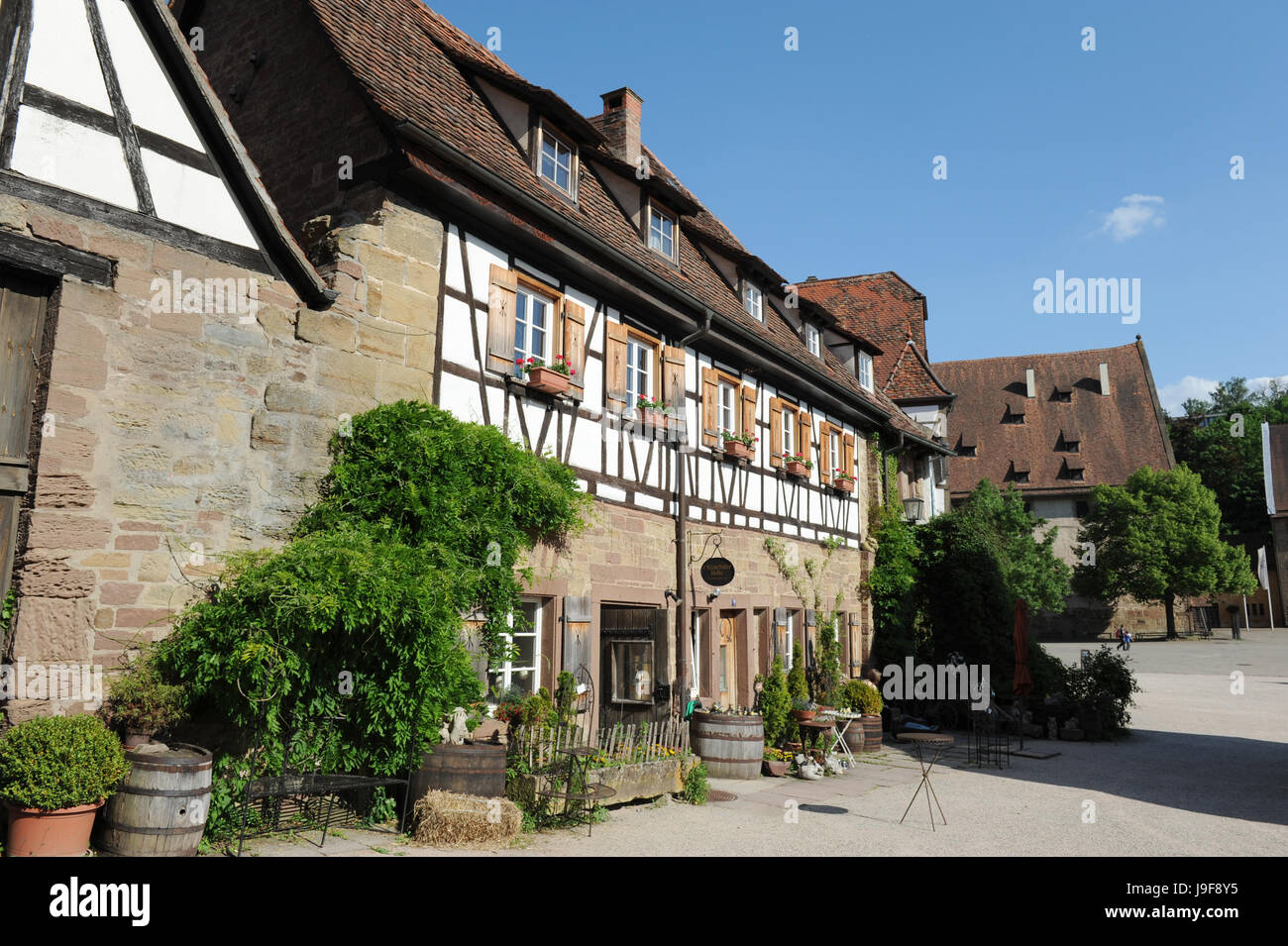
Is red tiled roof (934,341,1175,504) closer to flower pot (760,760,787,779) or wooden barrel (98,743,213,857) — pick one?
flower pot (760,760,787,779)

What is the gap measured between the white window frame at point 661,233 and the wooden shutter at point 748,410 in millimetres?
2312

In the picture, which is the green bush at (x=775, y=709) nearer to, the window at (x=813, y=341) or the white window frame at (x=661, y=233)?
the white window frame at (x=661, y=233)

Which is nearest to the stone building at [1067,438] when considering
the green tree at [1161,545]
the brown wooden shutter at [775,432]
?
the green tree at [1161,545]

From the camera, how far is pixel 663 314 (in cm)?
1190

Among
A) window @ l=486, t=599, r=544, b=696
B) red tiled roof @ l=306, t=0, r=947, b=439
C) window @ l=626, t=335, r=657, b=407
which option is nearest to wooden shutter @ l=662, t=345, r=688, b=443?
window @ l=626, t=335, r=657, b=407

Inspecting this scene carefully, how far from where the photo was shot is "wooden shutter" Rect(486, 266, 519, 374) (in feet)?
30.1

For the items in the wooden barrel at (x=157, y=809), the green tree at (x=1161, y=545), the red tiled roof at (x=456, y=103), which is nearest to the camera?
the wooden barrel at (x=157, y=809)

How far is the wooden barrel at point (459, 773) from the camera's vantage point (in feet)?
23.3

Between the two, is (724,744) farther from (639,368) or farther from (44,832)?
(44,832)

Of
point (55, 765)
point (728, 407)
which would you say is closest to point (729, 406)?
point (728, 407)

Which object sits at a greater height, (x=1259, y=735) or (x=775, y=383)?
(x=775, y=383)

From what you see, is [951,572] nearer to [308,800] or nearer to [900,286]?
[900,286]
